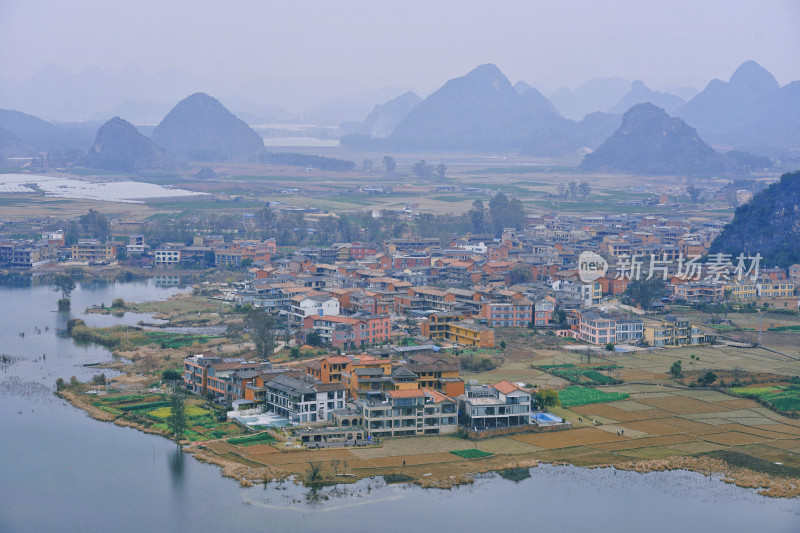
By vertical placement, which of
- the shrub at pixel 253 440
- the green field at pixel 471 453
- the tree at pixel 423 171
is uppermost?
the tree at pixel 423 171

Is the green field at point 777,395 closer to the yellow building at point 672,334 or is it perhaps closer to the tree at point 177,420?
the yellow building at point 672,334

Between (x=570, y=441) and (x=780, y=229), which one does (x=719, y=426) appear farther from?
(x=780, y=229)

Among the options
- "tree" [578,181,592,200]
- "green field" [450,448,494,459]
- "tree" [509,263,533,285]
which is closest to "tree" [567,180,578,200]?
"tree" [578,181,592,200]

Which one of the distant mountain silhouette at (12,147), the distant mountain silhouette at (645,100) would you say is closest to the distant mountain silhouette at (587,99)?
the distant mountain silhouette at (645,100)

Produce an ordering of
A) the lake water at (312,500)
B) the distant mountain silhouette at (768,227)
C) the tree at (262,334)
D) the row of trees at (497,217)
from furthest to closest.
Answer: the row of trees at (497,217)
the distant mountain silhouette at (768,227)
the tree at (262,334)
the lake water at (312,500)

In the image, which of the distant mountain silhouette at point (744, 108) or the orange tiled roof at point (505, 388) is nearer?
the orange tiled roof at point (505, 388)

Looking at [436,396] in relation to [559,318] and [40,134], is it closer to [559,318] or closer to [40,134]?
[559,318]
